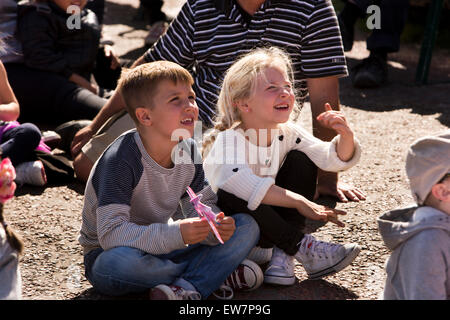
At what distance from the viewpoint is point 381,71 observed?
15.6 ft

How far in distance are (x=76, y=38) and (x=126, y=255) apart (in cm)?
218

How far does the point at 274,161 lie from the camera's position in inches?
92.2

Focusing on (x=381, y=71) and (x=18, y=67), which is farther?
(x=381, y=71)

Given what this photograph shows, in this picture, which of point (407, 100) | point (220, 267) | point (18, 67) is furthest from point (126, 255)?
point (407, 100)

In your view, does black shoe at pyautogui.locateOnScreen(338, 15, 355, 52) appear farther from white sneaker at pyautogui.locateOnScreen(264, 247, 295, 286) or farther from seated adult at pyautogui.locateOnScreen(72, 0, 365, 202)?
white sneaker at pyautogui.locateOnScreen(264, 247, 295, 286)

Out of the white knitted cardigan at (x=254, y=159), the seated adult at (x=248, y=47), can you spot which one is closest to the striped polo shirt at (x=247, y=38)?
the seated adult at (x=248, y=47)

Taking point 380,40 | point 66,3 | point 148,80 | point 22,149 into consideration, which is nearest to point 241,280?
point 148,80

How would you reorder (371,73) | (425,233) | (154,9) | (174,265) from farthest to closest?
(154,9) → (371,73) → (174,265) → (425,233)

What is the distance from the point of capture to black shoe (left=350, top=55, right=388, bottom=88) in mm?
4684

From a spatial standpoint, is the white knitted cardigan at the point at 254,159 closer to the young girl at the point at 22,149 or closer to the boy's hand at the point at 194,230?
the boy's hand at the point at 194,230

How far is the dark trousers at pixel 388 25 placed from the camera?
15.8ft

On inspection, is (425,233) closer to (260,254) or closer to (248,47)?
(260,254)

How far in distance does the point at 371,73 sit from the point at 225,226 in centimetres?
305
